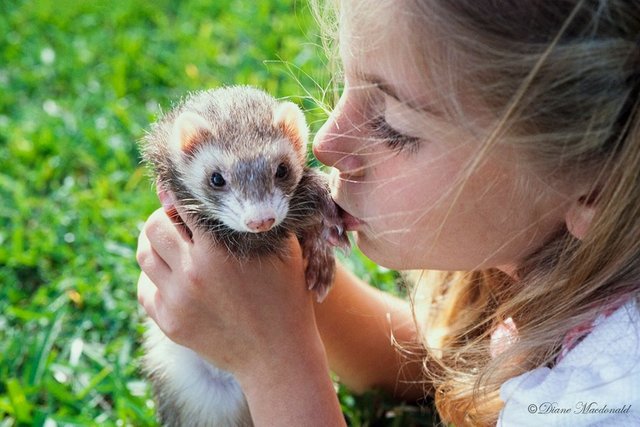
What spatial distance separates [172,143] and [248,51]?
4.93 feet

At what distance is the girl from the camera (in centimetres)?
95

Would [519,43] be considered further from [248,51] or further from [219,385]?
[248,51]

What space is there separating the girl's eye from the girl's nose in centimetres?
3

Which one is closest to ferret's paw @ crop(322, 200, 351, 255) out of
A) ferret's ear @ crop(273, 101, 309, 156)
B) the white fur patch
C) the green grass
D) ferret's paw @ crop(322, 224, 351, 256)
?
ferret's paw @ crop(322, 224, 351, 256)

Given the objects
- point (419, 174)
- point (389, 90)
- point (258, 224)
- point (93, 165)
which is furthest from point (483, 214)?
point (93, 165)

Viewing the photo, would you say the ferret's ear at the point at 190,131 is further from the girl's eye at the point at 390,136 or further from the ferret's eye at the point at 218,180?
the girl's eye at the point at 390,136

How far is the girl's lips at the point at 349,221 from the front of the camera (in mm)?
1276

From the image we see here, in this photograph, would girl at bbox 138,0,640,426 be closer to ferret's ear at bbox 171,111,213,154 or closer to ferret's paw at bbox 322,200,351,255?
ferret's paw at bbox 322,200,351,255

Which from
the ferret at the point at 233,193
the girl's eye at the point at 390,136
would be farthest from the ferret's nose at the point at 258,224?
the girl's eye at the point at 390,136

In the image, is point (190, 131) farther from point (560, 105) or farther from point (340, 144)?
point (560, 105)

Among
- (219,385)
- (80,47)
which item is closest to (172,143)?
(219,385)

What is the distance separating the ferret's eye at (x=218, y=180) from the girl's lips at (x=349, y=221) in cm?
20

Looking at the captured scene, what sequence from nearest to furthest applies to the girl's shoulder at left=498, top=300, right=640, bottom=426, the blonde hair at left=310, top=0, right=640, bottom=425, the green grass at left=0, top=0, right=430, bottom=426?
the blonde hair at left=310, top=0, right=640, bottom=425
the girl's shoulder at left=498, top=300, right=640, bottom=426
the green grass at left=0, top=0, right=430, bottom=426

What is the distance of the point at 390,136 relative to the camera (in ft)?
3.58
